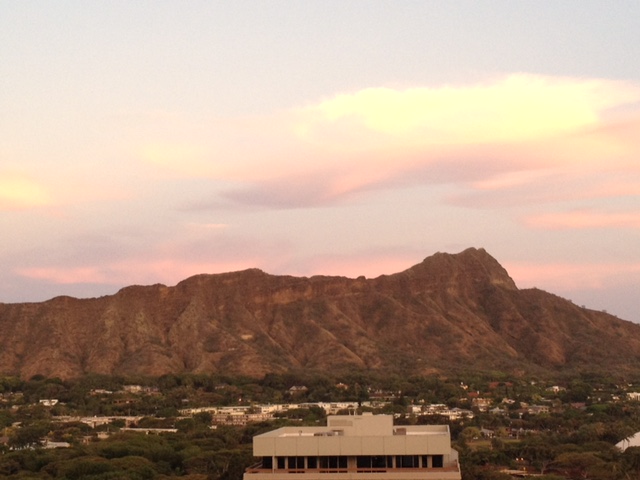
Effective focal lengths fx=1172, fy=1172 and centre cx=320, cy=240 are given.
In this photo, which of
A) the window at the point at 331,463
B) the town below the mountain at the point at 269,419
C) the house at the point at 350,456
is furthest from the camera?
the town below the mountain at the point at 269,419

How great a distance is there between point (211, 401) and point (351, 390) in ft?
73.2

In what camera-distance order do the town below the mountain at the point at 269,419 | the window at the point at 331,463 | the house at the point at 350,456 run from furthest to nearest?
the town below the mountain at the point at 269,419 → the window at the point at 331,463 → the house at the point at 350,456

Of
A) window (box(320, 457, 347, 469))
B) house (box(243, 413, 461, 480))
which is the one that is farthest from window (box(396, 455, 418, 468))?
window (box(320, 457, 347, 469))

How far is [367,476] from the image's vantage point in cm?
4662

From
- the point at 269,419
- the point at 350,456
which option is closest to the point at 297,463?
the point at 350,456

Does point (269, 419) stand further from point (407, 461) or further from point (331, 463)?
point (407, 461)

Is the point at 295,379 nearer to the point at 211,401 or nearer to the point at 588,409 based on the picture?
the point at 211,401

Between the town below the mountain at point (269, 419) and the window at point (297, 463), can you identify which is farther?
the town below the mountain at point (269, 419)

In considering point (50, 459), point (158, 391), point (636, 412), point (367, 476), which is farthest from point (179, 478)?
point (158, 391)

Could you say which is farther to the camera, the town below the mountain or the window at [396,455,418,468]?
the town below the mountain

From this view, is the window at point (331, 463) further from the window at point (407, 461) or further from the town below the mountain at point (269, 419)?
the town below the mountain at point (269, 419)

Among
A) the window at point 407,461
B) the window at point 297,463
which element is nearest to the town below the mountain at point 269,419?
the window at point 297,463

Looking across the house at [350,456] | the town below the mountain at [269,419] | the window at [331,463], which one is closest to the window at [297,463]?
the house at [350,456]

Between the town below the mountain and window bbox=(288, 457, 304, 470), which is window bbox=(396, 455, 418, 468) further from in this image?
the town below the mountain
